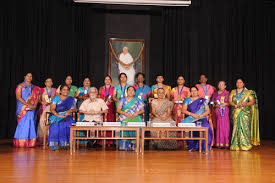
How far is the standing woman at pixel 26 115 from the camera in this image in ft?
18.2

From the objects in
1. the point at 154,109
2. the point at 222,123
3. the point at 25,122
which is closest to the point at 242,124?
the point at 222,123

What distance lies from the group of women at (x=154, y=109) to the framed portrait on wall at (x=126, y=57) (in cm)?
109

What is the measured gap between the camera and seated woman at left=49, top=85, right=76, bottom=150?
5203mm

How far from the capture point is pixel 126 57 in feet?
23.4

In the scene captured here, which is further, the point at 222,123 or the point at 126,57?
the point at 126,57

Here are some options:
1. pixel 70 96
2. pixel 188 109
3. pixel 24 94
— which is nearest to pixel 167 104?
pixel 188 109

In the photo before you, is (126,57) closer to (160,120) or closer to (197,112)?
(160,120)

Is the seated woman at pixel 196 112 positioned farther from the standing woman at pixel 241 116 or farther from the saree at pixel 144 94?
the saree at pixel 144 94

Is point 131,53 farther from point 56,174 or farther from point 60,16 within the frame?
point 56,174

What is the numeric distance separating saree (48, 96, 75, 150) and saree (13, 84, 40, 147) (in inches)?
22.7

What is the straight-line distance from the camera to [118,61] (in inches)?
280

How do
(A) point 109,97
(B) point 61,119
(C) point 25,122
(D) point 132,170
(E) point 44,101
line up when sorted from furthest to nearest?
(E) point 44,101, (A) point 109,97, (C) point 25,122, (B) point 61,119, (D) point 132,170

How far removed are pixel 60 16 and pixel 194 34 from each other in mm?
3189

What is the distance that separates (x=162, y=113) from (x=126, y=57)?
7.41 ft
